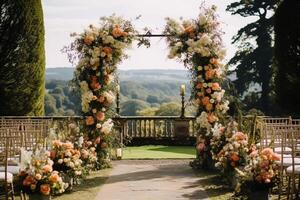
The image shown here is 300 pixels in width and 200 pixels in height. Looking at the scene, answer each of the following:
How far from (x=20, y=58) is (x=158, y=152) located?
4867 mm

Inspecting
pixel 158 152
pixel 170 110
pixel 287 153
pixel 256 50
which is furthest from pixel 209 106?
pixel 170 110

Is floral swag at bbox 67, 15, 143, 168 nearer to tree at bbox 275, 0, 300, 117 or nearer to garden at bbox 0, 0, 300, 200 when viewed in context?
garden at bbox 0, 0, 300, 200

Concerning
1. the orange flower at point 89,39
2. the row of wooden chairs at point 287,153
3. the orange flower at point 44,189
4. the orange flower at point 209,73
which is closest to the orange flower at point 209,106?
the orange flower at point 209,73

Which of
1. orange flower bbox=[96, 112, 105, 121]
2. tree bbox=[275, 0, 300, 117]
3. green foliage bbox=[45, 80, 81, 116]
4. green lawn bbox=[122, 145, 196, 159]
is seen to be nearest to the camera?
orange flower bbox=[96, 112, 105, 121]

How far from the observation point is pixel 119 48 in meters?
12.0

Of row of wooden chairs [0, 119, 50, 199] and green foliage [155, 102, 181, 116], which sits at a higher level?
green foliage [155, 102, 181, 116]

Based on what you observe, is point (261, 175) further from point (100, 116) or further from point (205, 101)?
point (100, 116)

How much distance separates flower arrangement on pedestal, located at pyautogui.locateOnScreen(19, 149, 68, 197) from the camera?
7336 millimetres

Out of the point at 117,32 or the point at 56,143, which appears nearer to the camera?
the point at 56,143

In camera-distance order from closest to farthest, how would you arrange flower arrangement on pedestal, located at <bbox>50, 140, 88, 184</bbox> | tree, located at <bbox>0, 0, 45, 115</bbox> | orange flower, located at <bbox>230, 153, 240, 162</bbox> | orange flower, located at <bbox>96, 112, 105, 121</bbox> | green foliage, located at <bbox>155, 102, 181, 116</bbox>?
flower arrangement on pedestal, located at <bbox>50, 140, 88, 184</bbox> → orange flower, located at <bbox>230, 153, 240, 162</bbox> → orange flower, located at <bbox>96, 112, 105, 121</bbox> → tree, located at <bbox>0, 0, 45, 115</bbox> → green foliage, located at <bbox>155, 102, 181, 116</bbox>

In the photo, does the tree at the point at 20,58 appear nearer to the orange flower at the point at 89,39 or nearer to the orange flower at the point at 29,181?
the orange flower at the point at 89,39

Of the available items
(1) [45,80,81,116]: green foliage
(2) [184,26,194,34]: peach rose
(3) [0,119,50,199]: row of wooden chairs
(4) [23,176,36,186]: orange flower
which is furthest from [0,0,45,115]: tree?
(1) [45,80,81,116]: green foliage

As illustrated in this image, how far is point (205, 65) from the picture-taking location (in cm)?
1184

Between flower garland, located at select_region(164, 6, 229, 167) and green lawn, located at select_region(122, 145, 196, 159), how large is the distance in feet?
9.10
